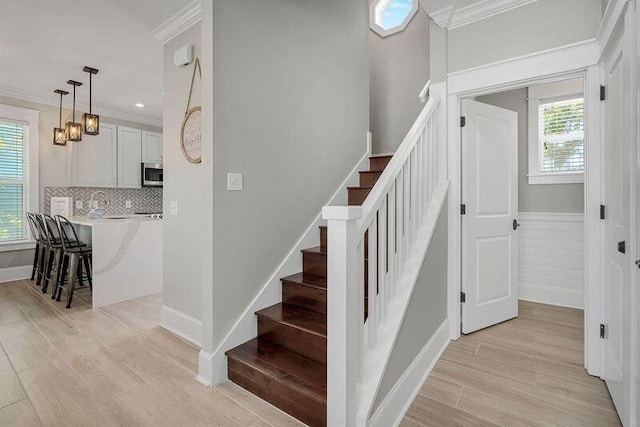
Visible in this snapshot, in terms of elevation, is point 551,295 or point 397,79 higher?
point 397,79

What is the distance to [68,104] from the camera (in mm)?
5047

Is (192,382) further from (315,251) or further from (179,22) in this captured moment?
(179,22)

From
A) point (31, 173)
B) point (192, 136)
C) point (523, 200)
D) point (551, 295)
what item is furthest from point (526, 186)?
point (31, 173)

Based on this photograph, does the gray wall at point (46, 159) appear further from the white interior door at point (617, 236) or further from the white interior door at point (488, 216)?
the white interior door at point (617, 236)

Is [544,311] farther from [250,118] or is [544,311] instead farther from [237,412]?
[250,118]

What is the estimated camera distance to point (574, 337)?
2.75m

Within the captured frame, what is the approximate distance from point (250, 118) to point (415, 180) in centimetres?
124

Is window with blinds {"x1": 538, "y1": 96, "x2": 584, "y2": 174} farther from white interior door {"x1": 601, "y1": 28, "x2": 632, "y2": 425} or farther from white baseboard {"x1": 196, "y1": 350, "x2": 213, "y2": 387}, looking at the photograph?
white baseboard {"x1": 196, "y1": 350, "x2": 213, "y2": 387}

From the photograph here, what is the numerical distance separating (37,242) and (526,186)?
6591 millimetres

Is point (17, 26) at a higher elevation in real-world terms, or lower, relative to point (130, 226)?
higher

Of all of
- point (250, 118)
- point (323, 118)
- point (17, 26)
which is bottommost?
point (250, 118)

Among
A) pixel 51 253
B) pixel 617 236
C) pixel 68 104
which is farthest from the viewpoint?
pixel 68 104

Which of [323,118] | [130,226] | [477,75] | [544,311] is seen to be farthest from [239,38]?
[544,311]

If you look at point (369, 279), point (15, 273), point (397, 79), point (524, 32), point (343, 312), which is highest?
point (397, 79)
